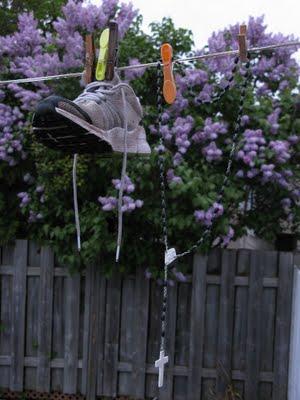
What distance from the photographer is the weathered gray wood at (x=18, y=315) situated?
3.56 m

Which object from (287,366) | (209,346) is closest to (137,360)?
(209,346)

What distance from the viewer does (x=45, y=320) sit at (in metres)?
3.55

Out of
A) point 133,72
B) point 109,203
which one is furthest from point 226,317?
point 133,72

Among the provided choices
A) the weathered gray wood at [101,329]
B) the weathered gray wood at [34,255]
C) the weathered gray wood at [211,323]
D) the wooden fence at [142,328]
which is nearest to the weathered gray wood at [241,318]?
the wooden fence at [142,328]

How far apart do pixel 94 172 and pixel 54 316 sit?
100cm

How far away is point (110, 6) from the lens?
363cm

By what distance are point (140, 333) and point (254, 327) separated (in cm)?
72

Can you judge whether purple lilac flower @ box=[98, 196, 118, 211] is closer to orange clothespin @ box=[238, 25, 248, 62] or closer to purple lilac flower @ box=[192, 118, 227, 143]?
purple lilac flower @ box=[192, 118, 227, 143]

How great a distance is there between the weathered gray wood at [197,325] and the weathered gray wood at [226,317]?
12cm

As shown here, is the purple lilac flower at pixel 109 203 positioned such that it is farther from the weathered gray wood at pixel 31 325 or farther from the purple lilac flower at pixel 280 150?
the purple lilac flower at pixel 280 150

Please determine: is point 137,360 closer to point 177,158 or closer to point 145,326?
point 145,326

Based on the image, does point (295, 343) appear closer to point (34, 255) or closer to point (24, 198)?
point (34, 255)

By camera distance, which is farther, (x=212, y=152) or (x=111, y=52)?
(x=212, y=152)

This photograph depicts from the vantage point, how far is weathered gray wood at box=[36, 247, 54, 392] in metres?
3.52
